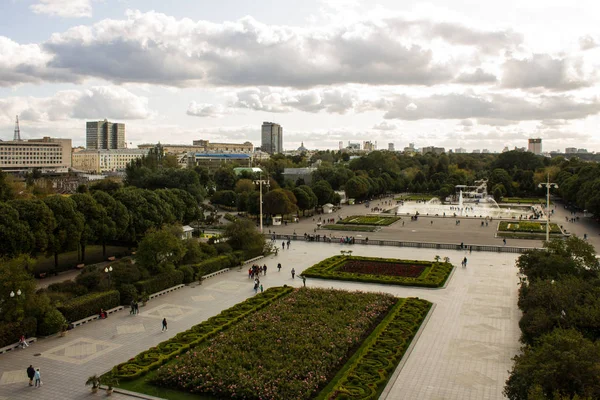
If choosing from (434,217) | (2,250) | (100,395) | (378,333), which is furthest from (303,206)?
(100,395)

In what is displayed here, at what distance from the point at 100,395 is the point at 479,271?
25.2 meters

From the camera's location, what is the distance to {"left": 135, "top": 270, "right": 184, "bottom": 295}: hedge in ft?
88.9

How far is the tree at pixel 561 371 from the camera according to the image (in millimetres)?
12281

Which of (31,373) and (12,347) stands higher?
(31,373)

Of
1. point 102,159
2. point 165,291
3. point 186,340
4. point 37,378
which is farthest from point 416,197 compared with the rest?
point 102,159

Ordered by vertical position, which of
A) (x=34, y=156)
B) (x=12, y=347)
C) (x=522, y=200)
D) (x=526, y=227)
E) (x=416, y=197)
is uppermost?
(x=34, y=156)

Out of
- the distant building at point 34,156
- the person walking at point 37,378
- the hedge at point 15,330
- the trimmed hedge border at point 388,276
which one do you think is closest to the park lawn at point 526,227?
the trimmed hedge border at point 388,276

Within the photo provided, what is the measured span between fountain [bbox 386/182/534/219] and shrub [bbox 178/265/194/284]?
42751 mm

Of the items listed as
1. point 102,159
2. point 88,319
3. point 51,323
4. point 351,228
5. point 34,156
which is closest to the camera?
point 51,323

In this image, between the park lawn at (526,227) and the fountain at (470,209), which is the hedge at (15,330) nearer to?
the park lawn at (526,227)

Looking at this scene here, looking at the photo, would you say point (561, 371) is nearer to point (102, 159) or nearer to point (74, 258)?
point (74, 258)

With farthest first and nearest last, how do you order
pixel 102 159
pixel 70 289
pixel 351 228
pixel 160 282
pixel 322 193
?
pixel 102 159
pixel 322 193
pixel 351 228
pixel 160 282
pixel 70 289

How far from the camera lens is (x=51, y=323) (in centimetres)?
2178

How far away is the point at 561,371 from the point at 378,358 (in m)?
7.07
